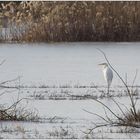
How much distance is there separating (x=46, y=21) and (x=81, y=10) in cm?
119

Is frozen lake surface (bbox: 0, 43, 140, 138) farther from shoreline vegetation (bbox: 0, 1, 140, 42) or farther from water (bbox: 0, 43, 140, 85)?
shoreline vegetation (bbox: 0, 1, 140, 42)

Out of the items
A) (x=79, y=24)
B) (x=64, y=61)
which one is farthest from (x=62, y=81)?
(x=79, y=24)

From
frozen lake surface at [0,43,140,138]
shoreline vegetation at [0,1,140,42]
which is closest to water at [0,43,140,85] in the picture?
frozen lake surface at [0,43,140,138]

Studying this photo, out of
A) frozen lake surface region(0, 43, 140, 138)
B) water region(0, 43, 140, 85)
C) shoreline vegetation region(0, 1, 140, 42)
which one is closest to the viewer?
frozen lake surface region(0, 43, 140, 138)

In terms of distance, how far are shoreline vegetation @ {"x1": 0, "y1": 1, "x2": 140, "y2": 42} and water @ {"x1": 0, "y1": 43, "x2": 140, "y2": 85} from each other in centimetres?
70

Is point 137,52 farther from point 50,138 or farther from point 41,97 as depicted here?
point 50,138

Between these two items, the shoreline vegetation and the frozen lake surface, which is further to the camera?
Answer: the shoreline vegetation

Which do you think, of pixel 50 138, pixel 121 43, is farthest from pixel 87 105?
pixel 121 43

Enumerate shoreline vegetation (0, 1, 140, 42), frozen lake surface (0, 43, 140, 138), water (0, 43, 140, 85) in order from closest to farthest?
1. frozen lake surface (0, 43, 140, 138)
2. water (0, 43, 140, 85)
3. shoreline vegetation (0, 1, 140, 42)

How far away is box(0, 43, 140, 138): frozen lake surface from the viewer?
7129mm

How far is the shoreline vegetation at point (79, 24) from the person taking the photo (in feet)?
63.2

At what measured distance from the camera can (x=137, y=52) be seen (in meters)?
16.2

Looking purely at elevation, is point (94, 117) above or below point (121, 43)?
above

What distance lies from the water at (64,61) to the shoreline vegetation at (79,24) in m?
0.70
